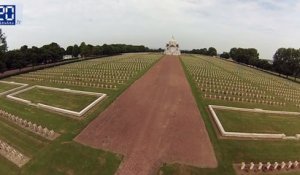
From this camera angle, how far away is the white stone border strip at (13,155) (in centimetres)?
1539

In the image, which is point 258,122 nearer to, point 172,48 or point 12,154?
point 12,154

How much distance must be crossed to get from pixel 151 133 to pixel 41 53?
4737 centimetres

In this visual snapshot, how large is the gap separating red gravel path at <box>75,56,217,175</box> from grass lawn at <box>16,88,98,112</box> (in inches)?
146

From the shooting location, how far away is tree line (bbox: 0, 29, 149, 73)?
46.7 m

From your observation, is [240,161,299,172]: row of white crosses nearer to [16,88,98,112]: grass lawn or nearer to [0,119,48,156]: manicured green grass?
[0,119,48,156]: manicured green grass

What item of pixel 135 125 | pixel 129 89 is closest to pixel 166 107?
pixel 135 125

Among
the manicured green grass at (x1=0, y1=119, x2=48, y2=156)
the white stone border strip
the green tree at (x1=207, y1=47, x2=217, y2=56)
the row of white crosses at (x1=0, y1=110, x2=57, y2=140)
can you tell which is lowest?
the white stone border strip

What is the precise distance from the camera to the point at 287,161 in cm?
1723

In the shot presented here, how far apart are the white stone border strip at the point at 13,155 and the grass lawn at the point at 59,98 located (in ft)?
27.6

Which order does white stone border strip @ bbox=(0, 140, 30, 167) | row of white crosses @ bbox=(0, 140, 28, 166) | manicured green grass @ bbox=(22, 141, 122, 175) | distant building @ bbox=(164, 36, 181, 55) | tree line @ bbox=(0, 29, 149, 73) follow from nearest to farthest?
manicured green grass @ bbox=(22, 141, 122, 175), white stone border strip @ bbox=(0, 140, 30, 167), row of white crosses @ bbox=(0, 140, 28, 166), tree line @ bbox=(0, 29, 149, 73), distant building @ bbox=(164, 36, 181, 55)

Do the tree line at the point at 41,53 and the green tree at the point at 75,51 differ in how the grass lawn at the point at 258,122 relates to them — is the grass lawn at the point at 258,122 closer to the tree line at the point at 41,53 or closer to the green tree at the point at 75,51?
the tree line at the point at 41,53

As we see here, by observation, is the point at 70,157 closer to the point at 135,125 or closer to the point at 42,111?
the point at 135,125

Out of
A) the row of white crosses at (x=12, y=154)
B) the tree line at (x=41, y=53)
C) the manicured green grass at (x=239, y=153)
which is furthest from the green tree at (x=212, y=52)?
the row of white crosses at (x=12, y=154)

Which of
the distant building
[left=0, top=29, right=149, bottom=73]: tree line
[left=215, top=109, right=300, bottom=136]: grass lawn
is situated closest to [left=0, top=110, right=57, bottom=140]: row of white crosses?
[left=215, top=109, right=300, bottom=136]: grass lawn
